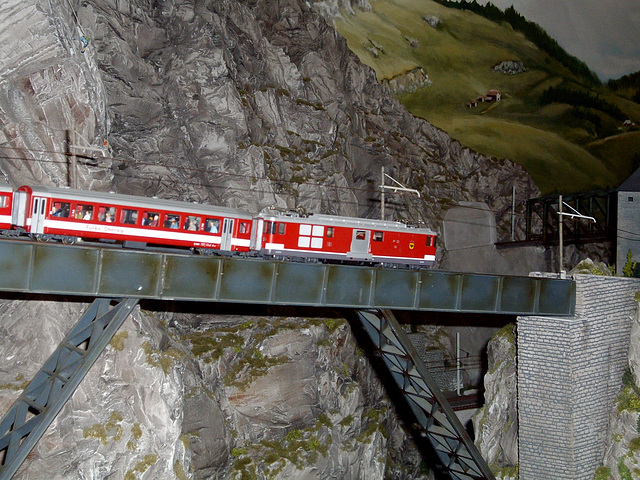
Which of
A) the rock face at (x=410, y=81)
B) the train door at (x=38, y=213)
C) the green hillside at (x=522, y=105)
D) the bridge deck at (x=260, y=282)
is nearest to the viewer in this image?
the bridge deck at (x=260, y=282)

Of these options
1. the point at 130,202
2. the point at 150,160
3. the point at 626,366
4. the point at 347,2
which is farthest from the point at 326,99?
the point at 626,366

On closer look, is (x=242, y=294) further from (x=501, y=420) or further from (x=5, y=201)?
(x=501, y=420)

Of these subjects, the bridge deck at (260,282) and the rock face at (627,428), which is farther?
the rock face at (627,428)

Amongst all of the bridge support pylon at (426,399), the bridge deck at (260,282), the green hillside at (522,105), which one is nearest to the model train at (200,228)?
the bridge support pylon at (426,399)

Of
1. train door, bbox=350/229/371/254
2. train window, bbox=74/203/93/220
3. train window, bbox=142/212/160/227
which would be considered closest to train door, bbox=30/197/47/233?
train window, bbox=74/203/93/220

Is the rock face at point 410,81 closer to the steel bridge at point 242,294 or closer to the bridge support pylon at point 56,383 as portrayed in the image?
the steel bridge at point 242,294

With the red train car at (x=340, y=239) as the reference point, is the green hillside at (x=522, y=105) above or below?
above
